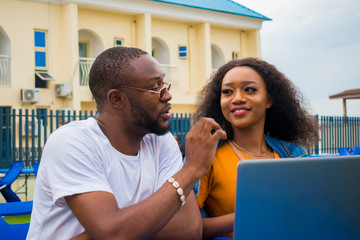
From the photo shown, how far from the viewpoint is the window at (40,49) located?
14203mm

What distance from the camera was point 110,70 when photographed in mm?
1864

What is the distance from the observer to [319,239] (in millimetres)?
1227

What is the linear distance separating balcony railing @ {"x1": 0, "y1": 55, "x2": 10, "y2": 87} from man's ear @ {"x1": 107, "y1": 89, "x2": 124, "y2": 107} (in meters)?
12.9

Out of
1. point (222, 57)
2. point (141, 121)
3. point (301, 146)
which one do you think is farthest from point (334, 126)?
point (141, 121)

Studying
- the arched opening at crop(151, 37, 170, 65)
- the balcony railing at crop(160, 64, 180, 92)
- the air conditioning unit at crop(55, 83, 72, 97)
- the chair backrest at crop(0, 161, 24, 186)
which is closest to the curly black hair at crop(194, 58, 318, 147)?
the chair backrest at crop(0, 161, 24, 186)

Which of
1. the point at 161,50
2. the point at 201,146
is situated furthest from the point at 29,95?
the point at 201,146

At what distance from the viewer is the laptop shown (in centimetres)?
117

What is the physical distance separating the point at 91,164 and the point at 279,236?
79 centimetres

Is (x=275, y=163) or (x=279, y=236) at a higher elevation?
(x=275, y=163)

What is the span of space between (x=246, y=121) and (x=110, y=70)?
86 centimetres

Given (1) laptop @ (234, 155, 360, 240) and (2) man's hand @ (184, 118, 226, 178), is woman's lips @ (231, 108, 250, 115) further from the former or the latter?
(1) laptop @ (234, 155, 360, 240)

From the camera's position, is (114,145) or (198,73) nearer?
(114,145)

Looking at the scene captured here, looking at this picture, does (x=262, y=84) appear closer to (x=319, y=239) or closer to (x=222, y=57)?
(x=319, y=239)

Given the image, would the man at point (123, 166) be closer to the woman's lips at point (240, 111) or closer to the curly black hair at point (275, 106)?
the woman's lips at point (240, 111)
